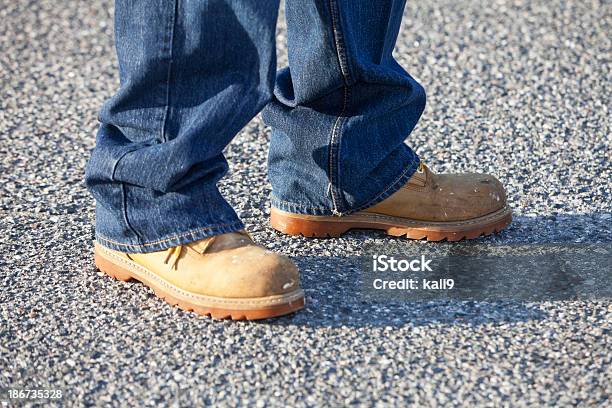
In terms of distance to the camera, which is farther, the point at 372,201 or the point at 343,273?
the point at 372,201

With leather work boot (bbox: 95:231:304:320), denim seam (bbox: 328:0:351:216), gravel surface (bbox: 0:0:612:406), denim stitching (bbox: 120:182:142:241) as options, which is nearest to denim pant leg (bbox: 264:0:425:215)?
denim seam (bbox: 328:0:351:216)

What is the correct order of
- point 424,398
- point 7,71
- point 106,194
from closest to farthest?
point 424,398 → point 106,194 → point 7,71

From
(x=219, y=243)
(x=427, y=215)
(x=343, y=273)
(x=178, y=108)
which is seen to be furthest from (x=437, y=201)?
(x=178, y=108)

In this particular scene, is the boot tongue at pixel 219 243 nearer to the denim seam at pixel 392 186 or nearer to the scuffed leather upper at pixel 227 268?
the scuffed leather upper at pixel 227 268

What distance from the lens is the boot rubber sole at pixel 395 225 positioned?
92.9 inches

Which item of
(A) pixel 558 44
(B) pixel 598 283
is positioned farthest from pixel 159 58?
(A) pixel 558 44

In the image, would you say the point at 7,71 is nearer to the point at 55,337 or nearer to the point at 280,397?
the point at 55,337

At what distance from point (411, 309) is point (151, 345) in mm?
548

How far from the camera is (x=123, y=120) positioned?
1.99 metres

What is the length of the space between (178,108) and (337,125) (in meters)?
0.44

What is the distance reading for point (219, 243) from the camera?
2.04 metres

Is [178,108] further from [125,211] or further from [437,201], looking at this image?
[437,201]

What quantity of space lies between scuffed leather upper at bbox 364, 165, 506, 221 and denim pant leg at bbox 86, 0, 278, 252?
48 centimetres

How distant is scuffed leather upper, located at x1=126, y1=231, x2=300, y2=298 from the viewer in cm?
196
